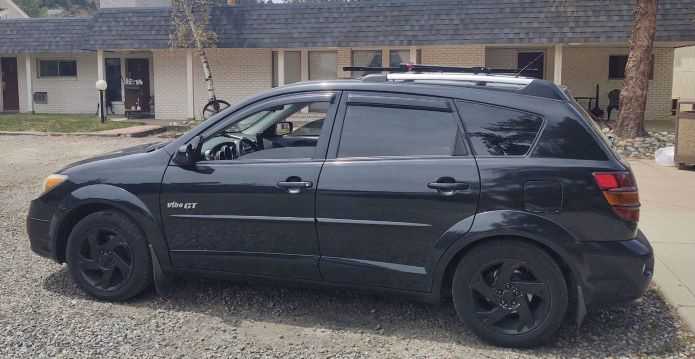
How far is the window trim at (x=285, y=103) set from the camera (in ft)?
15.3

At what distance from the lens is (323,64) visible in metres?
23.2

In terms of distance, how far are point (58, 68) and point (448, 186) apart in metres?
26.0

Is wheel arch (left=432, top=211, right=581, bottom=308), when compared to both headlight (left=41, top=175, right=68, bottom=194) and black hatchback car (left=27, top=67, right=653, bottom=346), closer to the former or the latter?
black hatchback car (left=27, top=67, right=653, bottom=346)

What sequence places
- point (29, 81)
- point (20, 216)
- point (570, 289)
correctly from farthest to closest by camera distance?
1. point (29, 81)
2. point (20, 216)
3. point (570, 289)

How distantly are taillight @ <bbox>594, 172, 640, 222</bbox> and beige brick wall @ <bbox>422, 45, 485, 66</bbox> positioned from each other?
58.0 feet

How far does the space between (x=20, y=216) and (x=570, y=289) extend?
657 cm

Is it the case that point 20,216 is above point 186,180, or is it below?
below

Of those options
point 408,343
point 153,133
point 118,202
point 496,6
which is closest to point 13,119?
point 153,133

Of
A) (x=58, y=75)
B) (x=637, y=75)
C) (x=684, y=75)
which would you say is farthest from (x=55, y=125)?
(x=684, y=75)

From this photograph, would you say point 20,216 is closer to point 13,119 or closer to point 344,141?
point 344,141

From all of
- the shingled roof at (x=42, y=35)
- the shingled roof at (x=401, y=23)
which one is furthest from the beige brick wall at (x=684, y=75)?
the shingled roof at (x=42, y=35)

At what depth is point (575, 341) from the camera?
14.6 ft

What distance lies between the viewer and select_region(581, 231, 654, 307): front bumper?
4168 millimetres

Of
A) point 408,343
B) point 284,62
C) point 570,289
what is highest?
point 284,62
